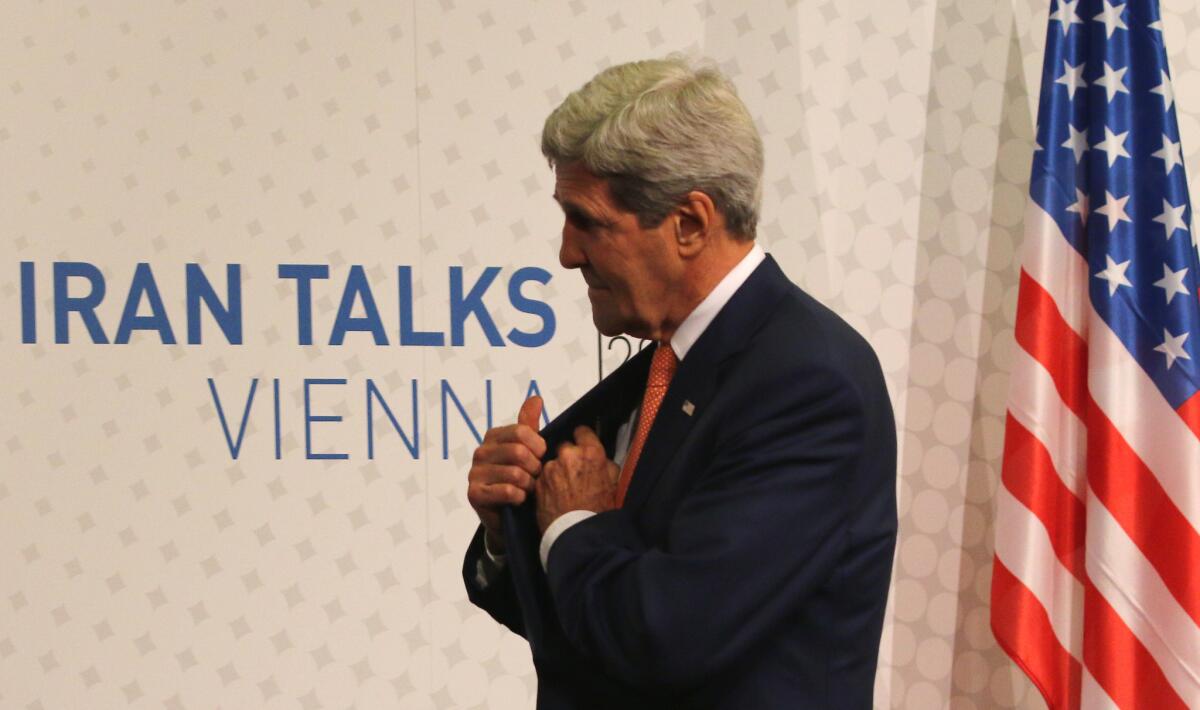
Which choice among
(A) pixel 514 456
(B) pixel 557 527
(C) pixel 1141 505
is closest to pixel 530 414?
(A) pixel 514 456

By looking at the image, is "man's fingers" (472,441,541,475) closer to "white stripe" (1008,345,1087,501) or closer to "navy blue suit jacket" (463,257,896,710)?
"navy blue suit jacket" (463,257,896,710)

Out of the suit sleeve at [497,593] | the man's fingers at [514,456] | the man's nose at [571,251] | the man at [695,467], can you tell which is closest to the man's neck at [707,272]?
the man at [695,467]

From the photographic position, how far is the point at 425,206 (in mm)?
2838

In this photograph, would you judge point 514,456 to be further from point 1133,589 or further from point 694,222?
point 1133,589

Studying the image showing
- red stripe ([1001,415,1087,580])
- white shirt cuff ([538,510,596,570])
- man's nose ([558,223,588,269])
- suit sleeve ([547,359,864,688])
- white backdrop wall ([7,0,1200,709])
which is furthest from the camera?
white backdrop wall ([7,0,1200,709])

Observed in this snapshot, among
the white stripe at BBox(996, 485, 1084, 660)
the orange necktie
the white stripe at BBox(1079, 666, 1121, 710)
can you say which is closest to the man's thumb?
the orange necktie

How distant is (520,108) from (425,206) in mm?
281

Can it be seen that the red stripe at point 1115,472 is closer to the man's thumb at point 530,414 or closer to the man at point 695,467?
the man at point 695,467

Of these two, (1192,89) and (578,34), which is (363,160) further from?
(1192,89)

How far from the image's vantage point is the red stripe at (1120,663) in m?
2.55

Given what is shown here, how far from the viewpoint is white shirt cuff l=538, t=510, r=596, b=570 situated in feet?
4.55

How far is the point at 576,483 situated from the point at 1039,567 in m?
1.51

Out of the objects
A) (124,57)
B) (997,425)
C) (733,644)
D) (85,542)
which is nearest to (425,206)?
(124,57)

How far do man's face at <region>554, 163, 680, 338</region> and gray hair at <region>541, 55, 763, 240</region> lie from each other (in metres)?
0.01
